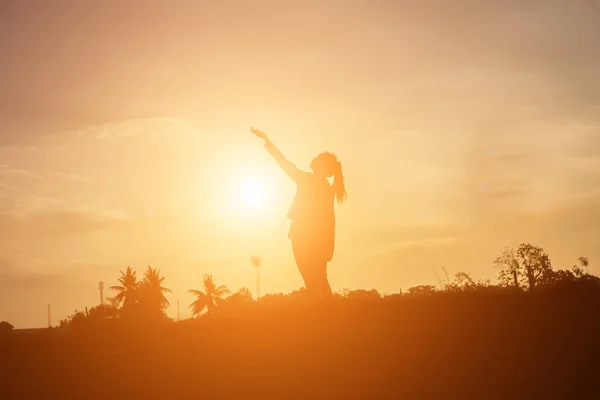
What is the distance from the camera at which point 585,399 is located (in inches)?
425

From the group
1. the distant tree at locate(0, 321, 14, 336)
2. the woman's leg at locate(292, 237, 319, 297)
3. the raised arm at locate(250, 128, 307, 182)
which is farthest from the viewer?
the raised arm at locate(250, 128, 307, 182)

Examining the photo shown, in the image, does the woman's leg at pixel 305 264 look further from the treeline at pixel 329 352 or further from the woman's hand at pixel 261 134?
the woman's hand at pixel 261 134

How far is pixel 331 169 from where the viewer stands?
536 inches

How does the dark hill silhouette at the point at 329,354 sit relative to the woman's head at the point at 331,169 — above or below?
below

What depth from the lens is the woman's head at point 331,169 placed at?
44.5 ft

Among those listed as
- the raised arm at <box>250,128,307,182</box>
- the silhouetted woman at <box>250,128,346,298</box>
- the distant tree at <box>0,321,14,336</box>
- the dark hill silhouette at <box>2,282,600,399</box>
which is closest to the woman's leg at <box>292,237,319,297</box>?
the silhouetted woman at <box>250,128,346,298</box>

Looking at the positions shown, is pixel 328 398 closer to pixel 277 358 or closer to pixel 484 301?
pixel 277 358

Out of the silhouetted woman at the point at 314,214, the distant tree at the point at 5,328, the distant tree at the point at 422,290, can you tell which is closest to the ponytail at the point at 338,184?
the silhouetted woman at the point at 314,214

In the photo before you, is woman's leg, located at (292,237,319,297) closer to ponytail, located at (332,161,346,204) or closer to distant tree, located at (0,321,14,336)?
ponytail, located at (332,161,346,204)

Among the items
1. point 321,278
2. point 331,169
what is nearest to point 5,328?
point 321,278

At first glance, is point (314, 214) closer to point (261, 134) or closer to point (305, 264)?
point (305, 264)

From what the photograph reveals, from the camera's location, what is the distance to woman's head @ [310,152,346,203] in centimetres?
1357

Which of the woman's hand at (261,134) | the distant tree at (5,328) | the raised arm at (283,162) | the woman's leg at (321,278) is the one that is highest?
the woman's hand at (261,134)

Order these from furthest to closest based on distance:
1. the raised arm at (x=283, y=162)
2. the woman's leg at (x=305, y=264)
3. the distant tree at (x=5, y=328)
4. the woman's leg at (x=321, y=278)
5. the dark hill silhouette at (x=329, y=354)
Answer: the raised arm at (x=283, y=162), the woman's leg at (x=305, y=264), the woman's leg at (x=321, y=278), the distant tree at (x=5, y=328), the dark hill silhouette at (x=329, y=354)
